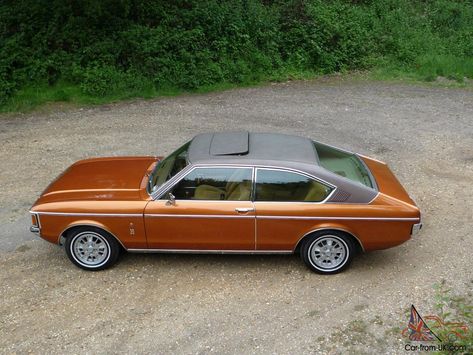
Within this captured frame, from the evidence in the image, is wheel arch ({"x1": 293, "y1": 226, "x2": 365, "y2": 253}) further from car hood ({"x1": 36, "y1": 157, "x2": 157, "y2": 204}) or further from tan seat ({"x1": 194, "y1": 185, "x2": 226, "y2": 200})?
car hood ({"x1": 36, "y1": 157, "x2": 157, "y2": 204})

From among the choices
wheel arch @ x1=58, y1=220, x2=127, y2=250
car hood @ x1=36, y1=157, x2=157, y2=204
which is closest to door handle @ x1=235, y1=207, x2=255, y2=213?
car hood @ x1=36, y1=157, x2=157, y2=204

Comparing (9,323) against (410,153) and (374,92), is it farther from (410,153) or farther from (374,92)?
(374,92)

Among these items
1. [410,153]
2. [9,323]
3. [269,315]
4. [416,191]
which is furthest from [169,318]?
[410,153]

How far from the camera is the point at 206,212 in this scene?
21.0ft

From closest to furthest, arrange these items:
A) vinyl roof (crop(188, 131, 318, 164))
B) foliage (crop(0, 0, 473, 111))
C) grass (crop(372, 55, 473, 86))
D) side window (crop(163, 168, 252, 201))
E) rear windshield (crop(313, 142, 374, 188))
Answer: side window (crop(163, 168, 252, 201))
vinyl roof (crop(188, 131, 318, 164))
rear windshield (crop(313, 142, 374, 188))
foliage (crop(0, 0, 473, 111))
grass (crop(372, 55, 473, 86))

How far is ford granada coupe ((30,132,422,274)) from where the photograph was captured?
252 inches

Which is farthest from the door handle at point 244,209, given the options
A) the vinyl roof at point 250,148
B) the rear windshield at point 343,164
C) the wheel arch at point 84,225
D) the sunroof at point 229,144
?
the wheel arch at point 84,225

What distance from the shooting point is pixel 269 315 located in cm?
598

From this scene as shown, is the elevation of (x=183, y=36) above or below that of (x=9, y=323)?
above

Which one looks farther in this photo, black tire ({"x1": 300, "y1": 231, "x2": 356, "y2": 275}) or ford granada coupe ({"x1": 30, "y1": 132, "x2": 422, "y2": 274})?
black tire ({"x1": 300, "y1": 231, "x2": 356, "y2": 275})

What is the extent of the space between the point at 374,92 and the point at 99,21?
767 cm

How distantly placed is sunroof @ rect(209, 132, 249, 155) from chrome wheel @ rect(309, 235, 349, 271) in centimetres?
141

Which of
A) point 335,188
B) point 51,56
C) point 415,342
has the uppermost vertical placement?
point 51,56

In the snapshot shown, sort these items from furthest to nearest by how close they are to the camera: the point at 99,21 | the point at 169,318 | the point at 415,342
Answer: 1. the point at 99,21
2. the point at 169,318
3. the point at 415,342
